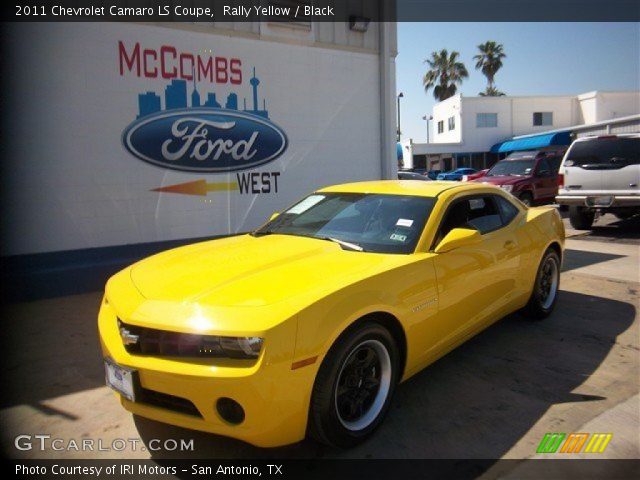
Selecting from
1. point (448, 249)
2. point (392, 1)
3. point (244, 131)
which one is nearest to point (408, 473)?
point (448, 249)

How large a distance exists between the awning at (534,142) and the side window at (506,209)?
27.2 m

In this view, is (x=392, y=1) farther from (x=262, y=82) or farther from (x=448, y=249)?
(x=448, y=249)

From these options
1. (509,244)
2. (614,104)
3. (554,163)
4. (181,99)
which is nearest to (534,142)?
(614,104)

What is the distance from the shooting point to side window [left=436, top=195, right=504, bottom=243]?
3680 mm

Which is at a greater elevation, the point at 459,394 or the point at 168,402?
the point at 168,402

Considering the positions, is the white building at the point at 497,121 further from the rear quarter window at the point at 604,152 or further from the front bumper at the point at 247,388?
the front bumper at the point at 247,388

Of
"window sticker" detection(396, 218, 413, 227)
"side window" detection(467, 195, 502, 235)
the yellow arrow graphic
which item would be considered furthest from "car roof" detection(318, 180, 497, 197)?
the yellow arrow graphic

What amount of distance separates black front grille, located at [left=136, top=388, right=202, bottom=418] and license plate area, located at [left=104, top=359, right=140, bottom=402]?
46 millimetres

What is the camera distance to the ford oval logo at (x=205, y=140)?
6.85 meters

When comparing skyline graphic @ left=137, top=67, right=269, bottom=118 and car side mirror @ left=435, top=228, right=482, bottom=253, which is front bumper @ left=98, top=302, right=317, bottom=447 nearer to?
car side mirror @ left=435, top=228, right=482, bottom=253

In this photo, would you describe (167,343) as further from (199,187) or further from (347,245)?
(199,187)

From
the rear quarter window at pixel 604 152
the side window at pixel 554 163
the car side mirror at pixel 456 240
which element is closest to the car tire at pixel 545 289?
the car side mirror at pixel 456 240

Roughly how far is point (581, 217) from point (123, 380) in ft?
34.8

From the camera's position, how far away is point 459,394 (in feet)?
11.2
